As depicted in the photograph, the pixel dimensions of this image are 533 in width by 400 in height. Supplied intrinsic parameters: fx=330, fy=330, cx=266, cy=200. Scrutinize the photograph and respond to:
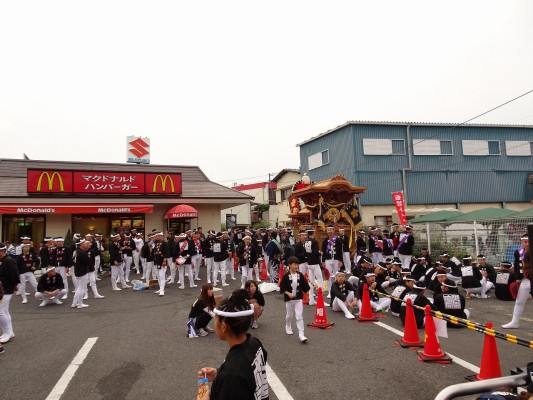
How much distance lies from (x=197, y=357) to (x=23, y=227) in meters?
17.0

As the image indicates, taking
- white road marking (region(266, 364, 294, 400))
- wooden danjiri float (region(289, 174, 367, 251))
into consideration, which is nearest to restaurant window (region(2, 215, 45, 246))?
wooden danjiri float (region(289, 174, 367, 251))

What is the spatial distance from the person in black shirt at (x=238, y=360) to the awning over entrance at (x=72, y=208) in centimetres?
1706

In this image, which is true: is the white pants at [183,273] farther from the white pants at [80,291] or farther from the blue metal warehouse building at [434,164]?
the blue metal warehouse building at [434,164]

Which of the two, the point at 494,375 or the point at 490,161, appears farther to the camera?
the point at 490,161

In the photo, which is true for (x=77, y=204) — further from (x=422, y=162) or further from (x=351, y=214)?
(x=422, y=162)

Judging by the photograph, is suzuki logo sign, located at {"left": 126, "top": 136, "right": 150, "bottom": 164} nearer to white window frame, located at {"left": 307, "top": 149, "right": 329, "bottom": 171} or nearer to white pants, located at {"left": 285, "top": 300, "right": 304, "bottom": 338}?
white window frame, located at {"left": 307, "top": 149, "right": 329, "bottom": 171}

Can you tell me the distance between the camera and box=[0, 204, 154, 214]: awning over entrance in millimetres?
16250

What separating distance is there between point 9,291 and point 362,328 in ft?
26.4

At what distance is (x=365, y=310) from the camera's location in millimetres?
8242

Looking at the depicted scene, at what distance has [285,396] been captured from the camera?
15.1ft

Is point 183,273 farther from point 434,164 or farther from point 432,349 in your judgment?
point 434,164

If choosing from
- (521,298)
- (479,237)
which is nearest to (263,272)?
(479,237)

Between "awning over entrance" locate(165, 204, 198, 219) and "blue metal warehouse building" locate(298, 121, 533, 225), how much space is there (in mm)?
12513

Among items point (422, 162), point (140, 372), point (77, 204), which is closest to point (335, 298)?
point (140, 372)
